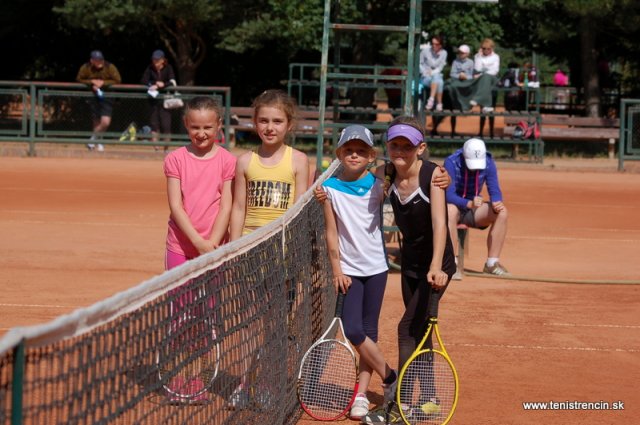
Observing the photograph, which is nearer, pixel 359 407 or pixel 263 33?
pixel 359 407

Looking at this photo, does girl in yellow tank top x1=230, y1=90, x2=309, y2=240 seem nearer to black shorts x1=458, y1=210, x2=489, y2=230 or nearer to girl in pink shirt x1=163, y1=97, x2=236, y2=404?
girl in pink shirt x1=163, y1=97, x2=236, y2=404

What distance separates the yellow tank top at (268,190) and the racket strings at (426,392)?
4.25 ft

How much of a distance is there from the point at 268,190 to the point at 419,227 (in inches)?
38.9

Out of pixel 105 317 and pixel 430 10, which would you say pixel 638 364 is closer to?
pixel 105 317

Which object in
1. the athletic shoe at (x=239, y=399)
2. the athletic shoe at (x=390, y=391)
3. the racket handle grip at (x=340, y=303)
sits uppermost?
the racket handle grip at (x=340, y=303)

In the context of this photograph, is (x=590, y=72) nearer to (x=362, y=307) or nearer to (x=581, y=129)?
(x=581, y=129)

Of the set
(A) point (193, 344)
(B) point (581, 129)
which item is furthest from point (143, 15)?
(A) point (193, 344)

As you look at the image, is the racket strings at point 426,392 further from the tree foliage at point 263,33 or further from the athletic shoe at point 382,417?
the tree foliage at point 263,33

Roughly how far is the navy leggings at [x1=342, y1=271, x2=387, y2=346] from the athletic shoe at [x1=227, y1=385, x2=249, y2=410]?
3.65 feet

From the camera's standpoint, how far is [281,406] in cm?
638

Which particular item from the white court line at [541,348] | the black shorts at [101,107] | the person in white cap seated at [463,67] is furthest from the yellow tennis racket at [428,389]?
the person in white cap seated at [463,67]

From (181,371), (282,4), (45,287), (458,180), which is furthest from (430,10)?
(181,371)

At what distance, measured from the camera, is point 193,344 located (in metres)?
4.96

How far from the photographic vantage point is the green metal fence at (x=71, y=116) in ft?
82.1
